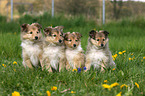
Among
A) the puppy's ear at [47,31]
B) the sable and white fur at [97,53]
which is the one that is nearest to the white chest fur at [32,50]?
the puppy's ear at [47,31]

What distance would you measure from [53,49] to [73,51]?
0.44 metres

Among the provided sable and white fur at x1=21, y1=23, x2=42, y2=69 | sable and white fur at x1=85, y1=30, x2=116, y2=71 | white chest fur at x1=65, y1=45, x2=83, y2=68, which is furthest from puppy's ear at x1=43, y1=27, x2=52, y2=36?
sable and white fur at x1=85, y1=30, x2=116, y2=71

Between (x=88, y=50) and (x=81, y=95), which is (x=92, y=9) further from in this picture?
(x=81, y=95)

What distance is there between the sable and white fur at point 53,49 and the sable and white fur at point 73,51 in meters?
0.11

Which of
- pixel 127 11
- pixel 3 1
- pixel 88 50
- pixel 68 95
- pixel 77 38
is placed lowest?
pixel 68 95

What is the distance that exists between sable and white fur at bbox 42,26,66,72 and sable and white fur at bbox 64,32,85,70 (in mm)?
112

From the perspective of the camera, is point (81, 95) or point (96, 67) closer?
point (81, 95)

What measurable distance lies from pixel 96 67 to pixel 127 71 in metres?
0.67

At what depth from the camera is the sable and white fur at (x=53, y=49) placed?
13.8 ft

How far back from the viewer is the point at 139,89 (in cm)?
333

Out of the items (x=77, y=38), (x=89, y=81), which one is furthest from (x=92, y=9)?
(x=89, y=81)

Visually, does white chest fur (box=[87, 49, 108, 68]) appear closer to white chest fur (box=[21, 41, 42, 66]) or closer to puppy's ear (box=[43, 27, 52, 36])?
puppy's ear (box=[43, 27, 52, 36])

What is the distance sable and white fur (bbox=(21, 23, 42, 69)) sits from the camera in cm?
421

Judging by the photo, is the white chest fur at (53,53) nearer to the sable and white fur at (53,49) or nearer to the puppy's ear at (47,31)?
the sable and white fur at (53,49)
